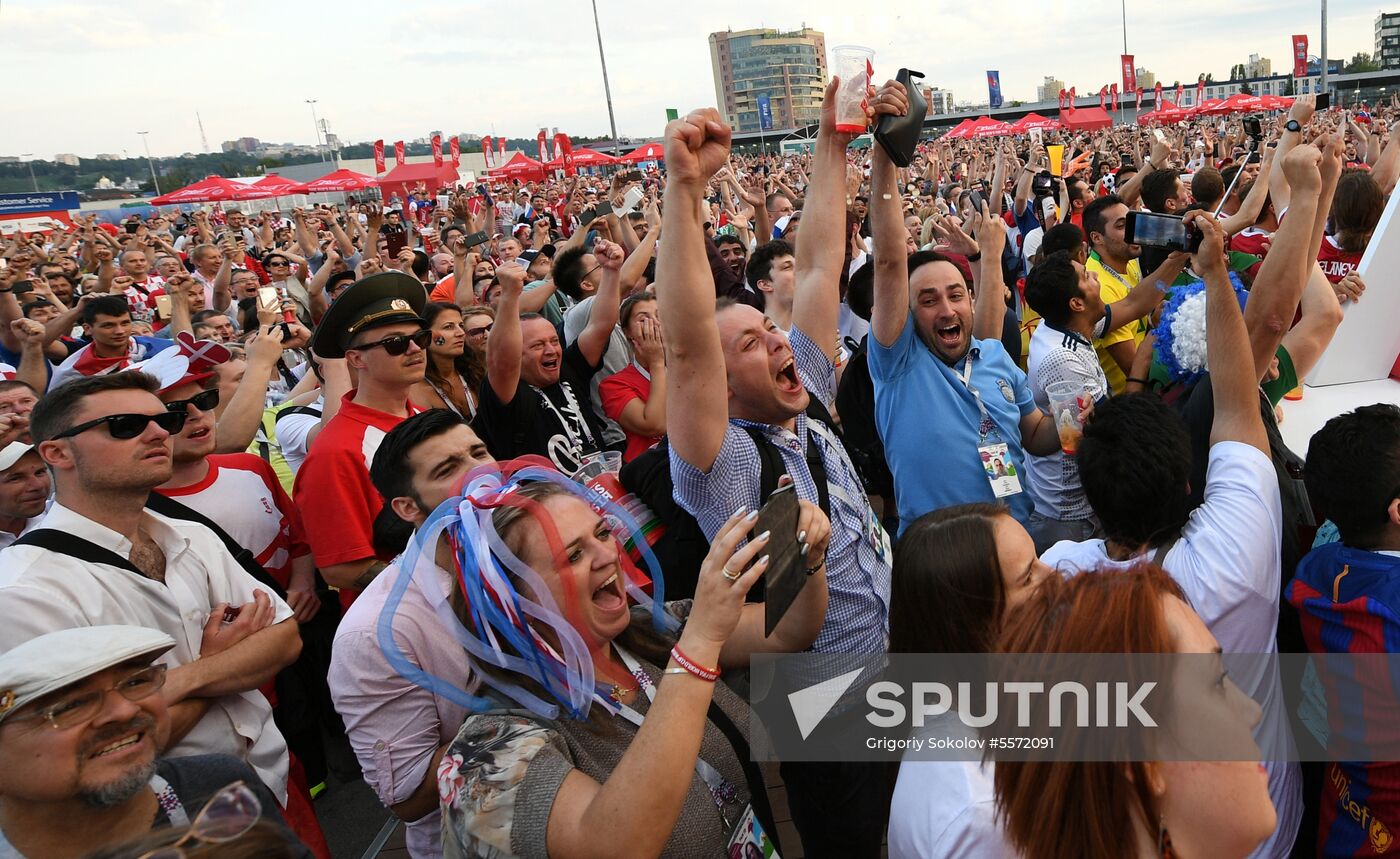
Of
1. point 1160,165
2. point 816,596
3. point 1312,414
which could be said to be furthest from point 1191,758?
point 1160,165

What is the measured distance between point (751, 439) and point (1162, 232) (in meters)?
1.55

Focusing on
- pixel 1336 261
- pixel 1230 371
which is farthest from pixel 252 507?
pixel 1336 261

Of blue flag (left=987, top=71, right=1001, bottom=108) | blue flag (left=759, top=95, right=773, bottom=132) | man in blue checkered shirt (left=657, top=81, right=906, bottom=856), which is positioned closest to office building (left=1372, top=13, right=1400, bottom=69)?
blue flag (left=987, top=71, right=1001, bottom=108)

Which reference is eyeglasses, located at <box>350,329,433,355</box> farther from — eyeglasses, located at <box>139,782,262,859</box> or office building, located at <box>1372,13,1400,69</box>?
office building, located at <box>1372,13,1400,69</box>

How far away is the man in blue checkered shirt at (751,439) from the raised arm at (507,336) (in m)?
1.27

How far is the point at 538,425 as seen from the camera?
353 cm

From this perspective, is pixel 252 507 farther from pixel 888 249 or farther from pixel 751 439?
→ pixel 888 249

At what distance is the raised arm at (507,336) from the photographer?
3.33 meters

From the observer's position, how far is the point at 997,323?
11.5 ft

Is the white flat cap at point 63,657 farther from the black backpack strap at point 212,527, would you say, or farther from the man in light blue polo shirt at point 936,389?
the man in light blue polo shirt at point 936,389

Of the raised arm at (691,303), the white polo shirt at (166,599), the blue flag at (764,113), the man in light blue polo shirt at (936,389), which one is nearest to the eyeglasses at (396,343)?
the white polo shirt at (166,599)

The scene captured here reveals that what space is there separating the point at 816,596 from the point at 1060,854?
80 centimetres

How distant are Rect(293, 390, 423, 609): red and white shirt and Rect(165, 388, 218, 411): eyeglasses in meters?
0.42

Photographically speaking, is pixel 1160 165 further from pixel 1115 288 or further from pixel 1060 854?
pixel 1060 854
